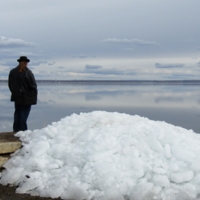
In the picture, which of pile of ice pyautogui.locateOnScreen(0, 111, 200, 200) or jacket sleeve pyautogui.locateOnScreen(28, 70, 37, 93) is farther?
jacket sleeve pyautogui.locateOnScreen(28, 70, 37, 93)

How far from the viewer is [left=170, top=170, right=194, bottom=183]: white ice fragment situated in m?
5.05

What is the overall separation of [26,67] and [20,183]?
313 cm

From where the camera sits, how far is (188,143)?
19.1 feet

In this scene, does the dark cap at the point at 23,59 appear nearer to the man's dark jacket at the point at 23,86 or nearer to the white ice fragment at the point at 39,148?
the man's dark jacket at the point at 23,86

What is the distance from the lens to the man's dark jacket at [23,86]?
26.0 feet

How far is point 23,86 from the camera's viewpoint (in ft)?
26.1

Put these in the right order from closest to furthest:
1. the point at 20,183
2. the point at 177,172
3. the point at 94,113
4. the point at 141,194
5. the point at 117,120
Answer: the point at 141,194, the point at 177,172, the point at 20,183, the point at 117,120, the point at 94,113

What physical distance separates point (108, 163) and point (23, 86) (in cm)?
341

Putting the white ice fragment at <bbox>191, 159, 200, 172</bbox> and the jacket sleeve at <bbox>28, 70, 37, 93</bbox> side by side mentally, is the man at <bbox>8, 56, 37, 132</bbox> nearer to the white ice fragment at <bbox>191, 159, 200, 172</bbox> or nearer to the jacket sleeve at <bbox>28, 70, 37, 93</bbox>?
the jacket sleeve at <bbox>28, 70, 37, 93</bbox>

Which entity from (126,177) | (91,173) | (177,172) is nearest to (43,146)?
(91,173)

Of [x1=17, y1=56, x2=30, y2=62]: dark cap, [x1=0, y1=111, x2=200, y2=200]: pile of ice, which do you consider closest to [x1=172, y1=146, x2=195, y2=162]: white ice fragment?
[x1=0, y1=111, x2=200, y2=200]: pile of ice

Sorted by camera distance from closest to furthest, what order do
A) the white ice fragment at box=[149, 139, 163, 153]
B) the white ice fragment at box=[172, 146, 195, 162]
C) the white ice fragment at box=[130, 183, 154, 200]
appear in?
the white ice fragment at box=[130, 183, 154, 200] < the white ice fragment at box=[172, 146, 195, 162] < the white ice fragment at box=[149, 139, 163, 153]

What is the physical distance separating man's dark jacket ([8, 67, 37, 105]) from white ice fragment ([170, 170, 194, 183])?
395 centimetres

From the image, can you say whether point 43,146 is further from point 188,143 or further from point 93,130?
point 188,143
